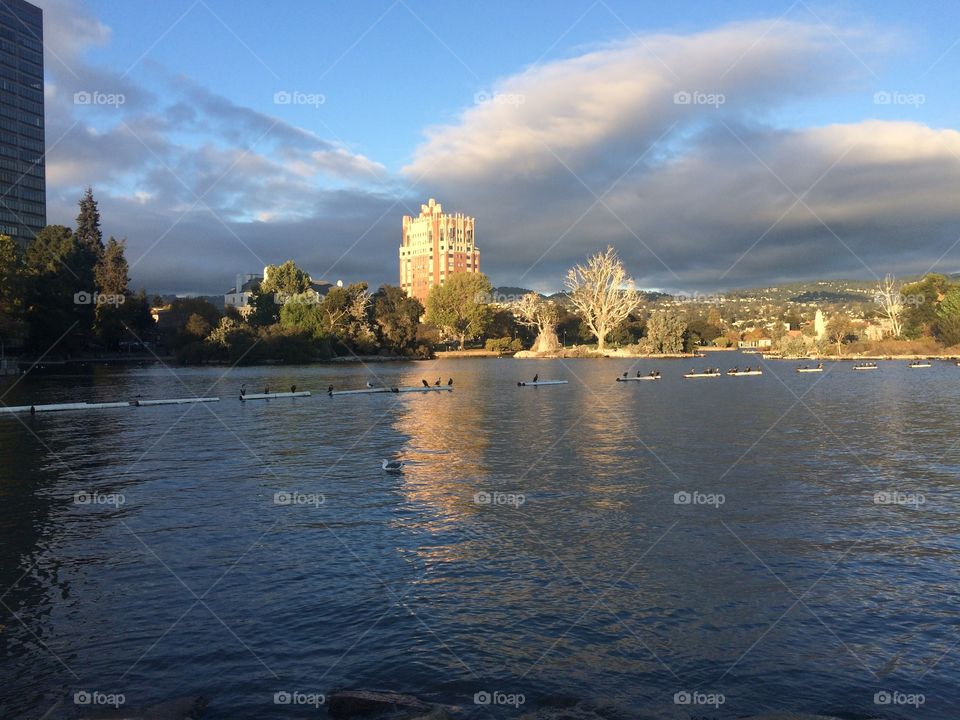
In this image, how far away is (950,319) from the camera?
10988 cm

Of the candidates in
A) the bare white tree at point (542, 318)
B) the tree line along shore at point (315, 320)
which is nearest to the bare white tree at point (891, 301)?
the tree line along shore at point (315, 320)

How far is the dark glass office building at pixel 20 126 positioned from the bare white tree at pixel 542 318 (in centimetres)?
11086

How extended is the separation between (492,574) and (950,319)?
397 feet

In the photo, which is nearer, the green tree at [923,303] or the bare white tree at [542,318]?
the green tree at [923,303]

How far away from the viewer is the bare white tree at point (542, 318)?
13388 cm

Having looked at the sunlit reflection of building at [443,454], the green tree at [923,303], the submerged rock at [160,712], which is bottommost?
Answer: the submerged rock at [160,712]

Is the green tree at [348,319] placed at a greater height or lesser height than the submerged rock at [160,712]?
greater

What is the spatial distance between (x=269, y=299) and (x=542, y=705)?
404 feet

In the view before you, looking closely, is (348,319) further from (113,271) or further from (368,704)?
(368,704)

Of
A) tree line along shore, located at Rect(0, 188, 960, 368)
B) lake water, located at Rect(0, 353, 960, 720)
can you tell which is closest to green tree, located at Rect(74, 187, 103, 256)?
tree line along shore, located at Rect(0, 188, 960, 368)

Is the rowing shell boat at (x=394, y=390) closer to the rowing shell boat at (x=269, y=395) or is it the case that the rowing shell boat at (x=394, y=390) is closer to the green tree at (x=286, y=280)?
the rowing shell boat at (x=269, y=395)

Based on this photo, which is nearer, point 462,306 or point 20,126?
point 462,306

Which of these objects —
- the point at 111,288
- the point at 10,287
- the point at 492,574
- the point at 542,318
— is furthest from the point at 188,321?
the point at 492,574

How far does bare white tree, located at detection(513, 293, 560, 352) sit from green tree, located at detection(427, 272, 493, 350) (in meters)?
7.90
